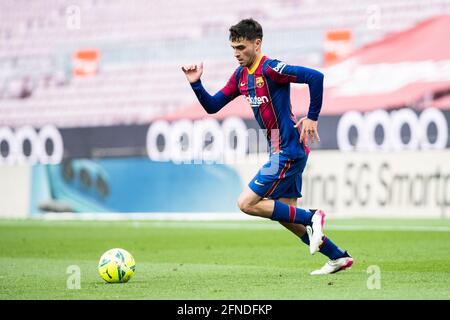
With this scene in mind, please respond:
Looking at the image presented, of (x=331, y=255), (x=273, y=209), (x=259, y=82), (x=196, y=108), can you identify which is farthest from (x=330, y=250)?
(x=196, y=108)

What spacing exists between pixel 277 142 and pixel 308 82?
690 mm

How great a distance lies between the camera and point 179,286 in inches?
316

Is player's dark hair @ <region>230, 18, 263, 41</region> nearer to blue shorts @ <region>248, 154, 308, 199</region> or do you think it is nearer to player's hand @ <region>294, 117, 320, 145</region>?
player's hand @ <region>294, 117, 320, 145</region>

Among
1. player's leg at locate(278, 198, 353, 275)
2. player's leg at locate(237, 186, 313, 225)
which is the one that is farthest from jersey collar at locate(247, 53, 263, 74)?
player's leg at locate(278, 198, 353, 275)

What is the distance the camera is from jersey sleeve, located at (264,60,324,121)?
8.38 m

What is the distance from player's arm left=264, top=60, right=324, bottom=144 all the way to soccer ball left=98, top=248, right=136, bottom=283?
1.87 meters

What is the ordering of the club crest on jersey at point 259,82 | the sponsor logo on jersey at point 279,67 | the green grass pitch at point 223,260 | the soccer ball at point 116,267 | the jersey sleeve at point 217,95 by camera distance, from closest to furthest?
1. the green grass pitch at point 223,260
2. the soccer ball at point 116,267
3. the sponsor logo on jersey at point 279,67
4. the club crest on jersey at point 259,82
5. the jersey sleeve at point 217,95

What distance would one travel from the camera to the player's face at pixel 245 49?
8.62 metres

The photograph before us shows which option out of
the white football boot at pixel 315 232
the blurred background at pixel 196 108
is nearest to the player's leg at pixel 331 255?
the white football boot at pixel 315 232

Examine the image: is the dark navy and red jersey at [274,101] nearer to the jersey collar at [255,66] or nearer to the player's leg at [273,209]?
the jersey collar at [255,66]

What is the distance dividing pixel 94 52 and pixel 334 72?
8.15 metres

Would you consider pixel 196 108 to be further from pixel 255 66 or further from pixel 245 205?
pixel 245 205
